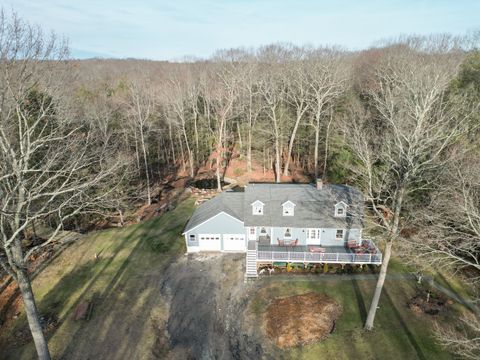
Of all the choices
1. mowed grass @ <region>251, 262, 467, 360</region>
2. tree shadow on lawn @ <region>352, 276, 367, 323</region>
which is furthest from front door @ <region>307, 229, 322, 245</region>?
tree shadow on lawn @ <region>352, 276, 367, 323</region>

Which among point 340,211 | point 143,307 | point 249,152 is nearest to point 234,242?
point 143,307

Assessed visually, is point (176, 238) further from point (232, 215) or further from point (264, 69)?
point (264, 69)

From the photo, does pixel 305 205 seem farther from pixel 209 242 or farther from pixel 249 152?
pixel 249 152

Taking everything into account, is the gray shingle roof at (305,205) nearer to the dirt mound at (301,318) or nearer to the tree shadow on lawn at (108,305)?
the dirt mound at (301,318)

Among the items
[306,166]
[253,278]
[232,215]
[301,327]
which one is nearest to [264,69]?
[306,166]

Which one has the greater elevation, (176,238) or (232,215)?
(232,215)

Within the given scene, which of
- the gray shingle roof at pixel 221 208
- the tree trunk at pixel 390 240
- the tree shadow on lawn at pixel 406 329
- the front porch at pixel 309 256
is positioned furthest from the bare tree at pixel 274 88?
the tree trunk at pixel 390 240

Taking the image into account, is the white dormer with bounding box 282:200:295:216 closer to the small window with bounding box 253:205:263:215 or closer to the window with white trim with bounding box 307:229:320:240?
the small window with bounding box 253:205:263:215
